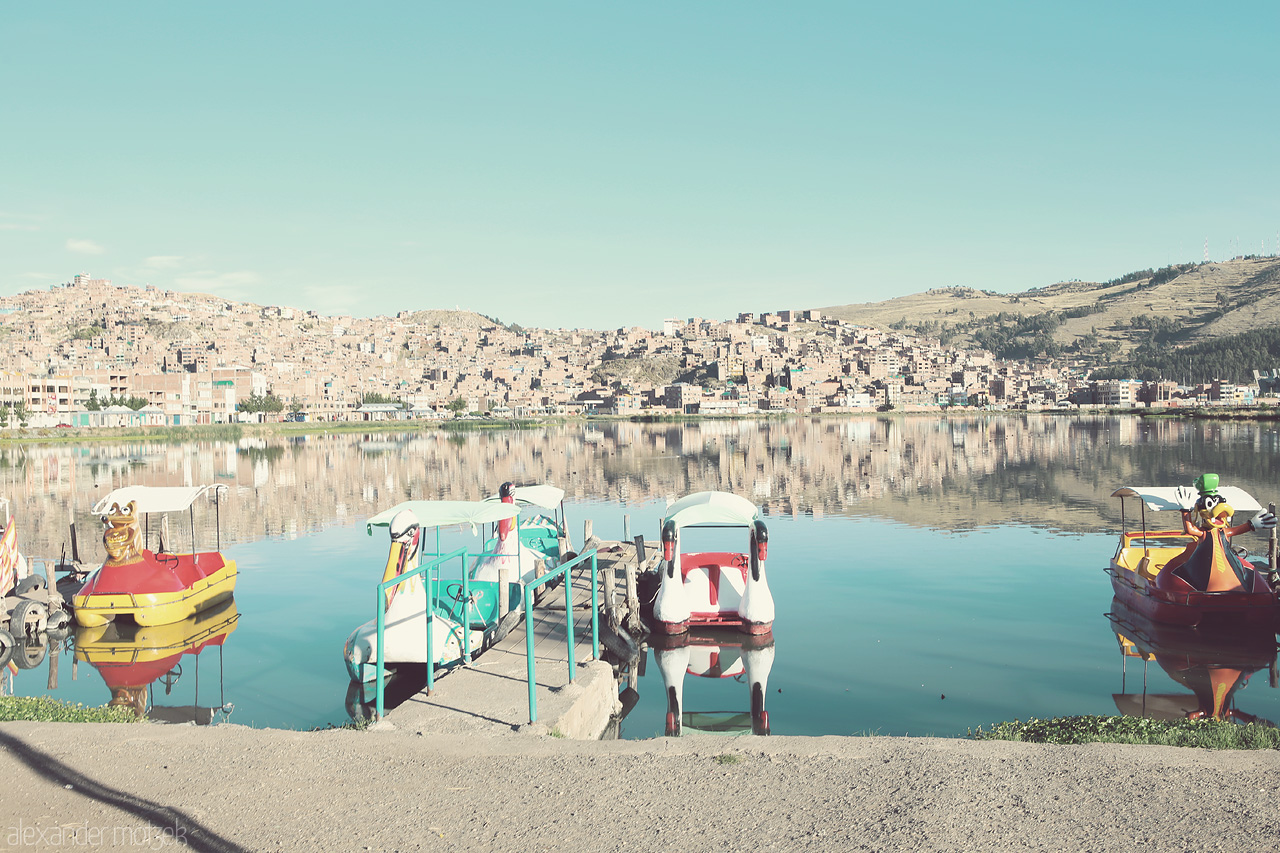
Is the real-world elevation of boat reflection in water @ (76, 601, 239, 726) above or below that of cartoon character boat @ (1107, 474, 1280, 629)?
below

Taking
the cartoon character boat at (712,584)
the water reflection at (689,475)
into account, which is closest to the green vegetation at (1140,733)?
the cartoon character boat at (712,584)

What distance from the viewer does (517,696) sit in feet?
31.9

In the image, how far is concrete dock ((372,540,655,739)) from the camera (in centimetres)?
885

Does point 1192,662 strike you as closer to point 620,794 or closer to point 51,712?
point 620,794

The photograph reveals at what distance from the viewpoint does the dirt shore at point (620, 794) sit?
576cm

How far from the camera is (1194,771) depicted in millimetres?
6625

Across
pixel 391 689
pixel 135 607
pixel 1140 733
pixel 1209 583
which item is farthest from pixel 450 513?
pixel 1209 583

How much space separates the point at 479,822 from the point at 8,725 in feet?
17.0

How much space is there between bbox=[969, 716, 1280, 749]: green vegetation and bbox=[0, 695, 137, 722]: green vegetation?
938cm

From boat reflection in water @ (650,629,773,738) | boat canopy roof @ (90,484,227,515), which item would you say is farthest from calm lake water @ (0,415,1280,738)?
boat canopy roof @ (90,484,227,515)

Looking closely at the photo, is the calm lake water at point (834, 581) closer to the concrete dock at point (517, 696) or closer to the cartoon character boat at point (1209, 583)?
the concrete dock at point (517, 696)

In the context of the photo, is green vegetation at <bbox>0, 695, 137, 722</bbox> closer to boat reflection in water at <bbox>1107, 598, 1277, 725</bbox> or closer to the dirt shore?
the dirt shore

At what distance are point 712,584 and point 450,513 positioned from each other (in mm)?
4728

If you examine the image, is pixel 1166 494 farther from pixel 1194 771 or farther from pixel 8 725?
pixel 8 725
